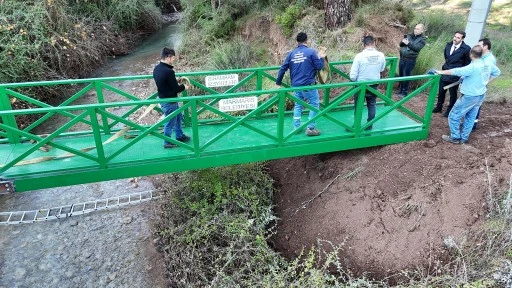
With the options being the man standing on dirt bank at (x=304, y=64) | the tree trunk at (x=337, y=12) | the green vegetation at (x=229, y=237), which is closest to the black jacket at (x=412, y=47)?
the man standing on dirt bank at (x=304, y=64)

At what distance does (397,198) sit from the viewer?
19.1ft

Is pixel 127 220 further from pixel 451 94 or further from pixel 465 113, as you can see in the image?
pixel 451 94

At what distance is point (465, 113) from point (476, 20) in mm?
1857

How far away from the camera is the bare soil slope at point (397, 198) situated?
532 cm

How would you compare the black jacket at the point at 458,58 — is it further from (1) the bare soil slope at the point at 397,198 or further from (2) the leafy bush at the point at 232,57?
(2) the leafy bush at the point at 232,57

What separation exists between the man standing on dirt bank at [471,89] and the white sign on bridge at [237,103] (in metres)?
2.89

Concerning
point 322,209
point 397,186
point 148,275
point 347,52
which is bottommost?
point 148,275

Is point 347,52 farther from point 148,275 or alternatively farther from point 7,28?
point 7,28

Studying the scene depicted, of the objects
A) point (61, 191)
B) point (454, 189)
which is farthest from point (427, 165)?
point (61, 191)

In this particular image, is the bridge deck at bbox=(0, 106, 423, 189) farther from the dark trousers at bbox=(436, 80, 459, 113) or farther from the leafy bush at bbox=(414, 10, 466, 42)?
the leafy bush at bbox=(414, 10, 466, 42)

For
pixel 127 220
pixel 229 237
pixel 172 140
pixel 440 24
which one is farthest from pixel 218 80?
pixel 440 24

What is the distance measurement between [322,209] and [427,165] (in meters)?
1.71

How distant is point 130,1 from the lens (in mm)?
15812

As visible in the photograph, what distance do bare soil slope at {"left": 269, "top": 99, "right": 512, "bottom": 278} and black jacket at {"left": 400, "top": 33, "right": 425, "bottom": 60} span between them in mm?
1456
